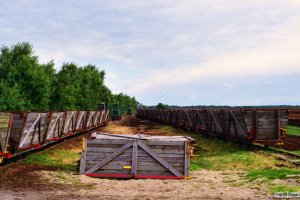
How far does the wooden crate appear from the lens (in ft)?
43.1

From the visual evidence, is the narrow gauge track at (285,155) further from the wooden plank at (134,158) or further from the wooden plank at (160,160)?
the wooden plank at (134,158)

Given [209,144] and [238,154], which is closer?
[238,154]

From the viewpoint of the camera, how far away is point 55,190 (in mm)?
10586

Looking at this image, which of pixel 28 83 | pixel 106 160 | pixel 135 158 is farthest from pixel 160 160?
pixel 28 83

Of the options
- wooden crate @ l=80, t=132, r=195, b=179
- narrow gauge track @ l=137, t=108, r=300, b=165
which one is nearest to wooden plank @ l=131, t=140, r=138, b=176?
wooden crate @ l=80, t=132, r=195, b=179

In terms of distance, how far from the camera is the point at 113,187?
37.0ft

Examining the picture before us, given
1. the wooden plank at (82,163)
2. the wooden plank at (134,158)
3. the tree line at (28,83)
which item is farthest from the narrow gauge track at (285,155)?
the tree line at (28,83)

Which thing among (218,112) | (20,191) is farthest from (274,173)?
(218,112)

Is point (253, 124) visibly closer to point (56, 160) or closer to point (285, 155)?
point (285, 155)

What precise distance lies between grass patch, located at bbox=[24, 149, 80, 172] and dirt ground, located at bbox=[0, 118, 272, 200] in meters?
1.34

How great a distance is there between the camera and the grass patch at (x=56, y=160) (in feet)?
50.1

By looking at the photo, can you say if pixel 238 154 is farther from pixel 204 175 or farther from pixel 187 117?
pixel 187 117

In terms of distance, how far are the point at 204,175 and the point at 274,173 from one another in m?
2.53

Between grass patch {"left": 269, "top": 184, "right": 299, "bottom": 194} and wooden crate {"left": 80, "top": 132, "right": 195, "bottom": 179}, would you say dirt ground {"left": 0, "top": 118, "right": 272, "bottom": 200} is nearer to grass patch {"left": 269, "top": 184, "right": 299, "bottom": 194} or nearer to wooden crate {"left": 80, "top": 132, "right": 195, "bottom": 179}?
grass patch {"left": 269, "top": 184, "right": 299, "bottom": 194}
